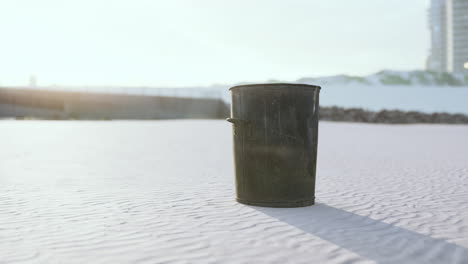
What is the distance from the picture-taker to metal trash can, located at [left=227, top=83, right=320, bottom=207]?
5.35m

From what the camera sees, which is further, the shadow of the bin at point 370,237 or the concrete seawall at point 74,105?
the concrete seawall at point 74,105

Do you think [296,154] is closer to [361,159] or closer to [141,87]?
[361,159]

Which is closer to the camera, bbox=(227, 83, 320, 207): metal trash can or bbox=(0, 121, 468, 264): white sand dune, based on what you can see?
bbox=(0, 121, 468, 264): white sand dune

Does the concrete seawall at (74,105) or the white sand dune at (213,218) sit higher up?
the concrete seawall at (74,105)

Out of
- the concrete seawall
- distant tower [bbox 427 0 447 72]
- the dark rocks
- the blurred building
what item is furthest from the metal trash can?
distant tower [bbox 427 0 447 72]

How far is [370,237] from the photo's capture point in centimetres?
429

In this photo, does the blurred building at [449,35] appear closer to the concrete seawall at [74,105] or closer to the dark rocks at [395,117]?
the dark rocks at [395,117]

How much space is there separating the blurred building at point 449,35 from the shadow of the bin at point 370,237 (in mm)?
125761

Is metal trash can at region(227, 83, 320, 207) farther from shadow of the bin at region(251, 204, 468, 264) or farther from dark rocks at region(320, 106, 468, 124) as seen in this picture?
dark rocks at region(320, 106, 468, 124)

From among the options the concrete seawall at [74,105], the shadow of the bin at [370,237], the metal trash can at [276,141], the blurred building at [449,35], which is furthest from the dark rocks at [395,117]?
the blurred building at [449,35]

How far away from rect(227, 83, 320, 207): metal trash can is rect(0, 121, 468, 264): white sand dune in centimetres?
21

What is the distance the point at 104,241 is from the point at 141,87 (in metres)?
56.6

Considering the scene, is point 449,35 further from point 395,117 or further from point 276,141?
point 276,141

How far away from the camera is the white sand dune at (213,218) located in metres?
3.78
